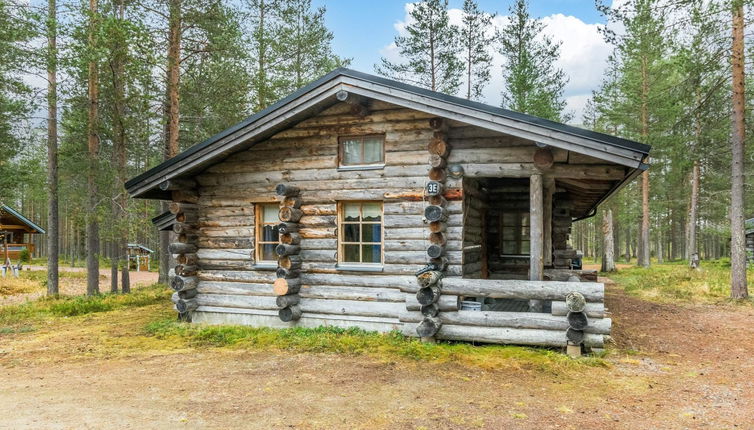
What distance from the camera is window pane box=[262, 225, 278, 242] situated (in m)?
10.6

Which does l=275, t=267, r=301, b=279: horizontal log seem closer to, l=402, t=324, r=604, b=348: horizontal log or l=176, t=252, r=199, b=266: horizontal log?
l=176, t=252, r=199, b=266: horizontal log

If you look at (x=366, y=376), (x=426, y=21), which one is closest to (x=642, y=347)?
(x=366, y=376)

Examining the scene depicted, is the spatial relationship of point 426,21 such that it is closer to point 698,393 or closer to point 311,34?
point 311,34

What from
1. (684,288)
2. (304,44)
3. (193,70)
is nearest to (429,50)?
(304,44)

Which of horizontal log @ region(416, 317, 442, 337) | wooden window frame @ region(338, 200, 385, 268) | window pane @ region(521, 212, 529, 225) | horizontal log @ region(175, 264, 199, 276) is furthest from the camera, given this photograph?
window pane @ region(521, 212, 529, 225)

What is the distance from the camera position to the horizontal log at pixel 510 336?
777cm

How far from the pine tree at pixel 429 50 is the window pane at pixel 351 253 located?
16.7 metres

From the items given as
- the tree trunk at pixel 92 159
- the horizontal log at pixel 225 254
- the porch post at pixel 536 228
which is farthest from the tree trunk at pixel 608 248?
the tree trunk at pixel 92 159

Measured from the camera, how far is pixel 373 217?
9844 millimetres

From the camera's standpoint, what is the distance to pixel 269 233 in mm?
10672

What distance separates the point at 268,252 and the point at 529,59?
806 inches

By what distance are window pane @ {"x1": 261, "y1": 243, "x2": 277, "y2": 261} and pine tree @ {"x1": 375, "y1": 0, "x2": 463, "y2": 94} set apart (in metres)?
16.7

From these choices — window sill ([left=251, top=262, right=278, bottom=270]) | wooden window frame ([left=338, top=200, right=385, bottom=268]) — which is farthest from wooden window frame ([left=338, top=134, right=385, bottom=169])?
window sill ([left=251, top=262, right=278, bottom=270])

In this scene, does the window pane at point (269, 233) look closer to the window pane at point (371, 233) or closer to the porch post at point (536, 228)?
the window pane at point (371, 233)
